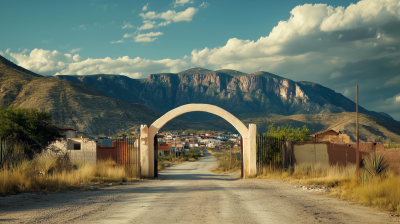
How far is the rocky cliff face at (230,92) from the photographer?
15912 cm

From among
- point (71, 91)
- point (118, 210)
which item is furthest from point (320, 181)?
point (71, 91)

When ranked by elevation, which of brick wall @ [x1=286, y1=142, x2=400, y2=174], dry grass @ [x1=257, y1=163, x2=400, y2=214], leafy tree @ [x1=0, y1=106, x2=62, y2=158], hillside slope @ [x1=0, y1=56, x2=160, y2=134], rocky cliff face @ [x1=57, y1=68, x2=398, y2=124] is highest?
rocky cliff face @ [x1=57, y1=68, x2=398, y2=124]

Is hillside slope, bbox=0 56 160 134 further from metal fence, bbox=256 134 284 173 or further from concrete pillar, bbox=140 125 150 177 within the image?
metal fence, bbox=256 134 284 173

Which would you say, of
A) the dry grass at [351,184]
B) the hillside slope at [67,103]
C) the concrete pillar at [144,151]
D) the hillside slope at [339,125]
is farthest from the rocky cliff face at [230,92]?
the dry grass at [351,184]

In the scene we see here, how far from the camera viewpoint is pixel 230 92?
171000 mm

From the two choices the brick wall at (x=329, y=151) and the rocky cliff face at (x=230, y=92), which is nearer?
the brick wall at (x=329, y=151)

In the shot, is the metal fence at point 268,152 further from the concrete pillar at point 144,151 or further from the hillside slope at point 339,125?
the hillside slope at point 339,125

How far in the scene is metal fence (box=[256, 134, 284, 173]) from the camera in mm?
18000

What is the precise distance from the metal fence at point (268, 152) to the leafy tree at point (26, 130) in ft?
40.4

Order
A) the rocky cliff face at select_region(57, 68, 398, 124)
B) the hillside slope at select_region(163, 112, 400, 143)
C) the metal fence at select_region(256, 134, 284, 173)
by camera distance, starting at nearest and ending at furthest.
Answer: the metal fence at select_region(256, 134, 284, 173) → the hillside slope at select_region(163, 112, 400, 143) → the rocky cliff face at select_region(57, 68, 398, 124)

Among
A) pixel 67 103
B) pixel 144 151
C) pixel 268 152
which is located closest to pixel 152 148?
pixel 144 151

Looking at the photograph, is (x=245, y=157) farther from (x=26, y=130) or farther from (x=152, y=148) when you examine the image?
(x=26, y=130)

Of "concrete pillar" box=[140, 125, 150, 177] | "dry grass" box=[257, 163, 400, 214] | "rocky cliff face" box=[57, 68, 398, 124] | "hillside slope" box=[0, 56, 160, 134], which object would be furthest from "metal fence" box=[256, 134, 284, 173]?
"rocky cliff face" box=[57, 68, 398, 124]

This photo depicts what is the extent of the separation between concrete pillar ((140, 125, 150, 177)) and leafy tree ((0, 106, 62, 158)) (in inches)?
215
